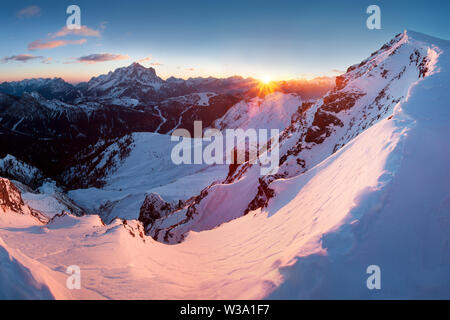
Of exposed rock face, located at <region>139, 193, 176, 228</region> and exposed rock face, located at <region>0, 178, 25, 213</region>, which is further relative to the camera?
exposed rock face, located at <region>139, 193, 176, 228</region>

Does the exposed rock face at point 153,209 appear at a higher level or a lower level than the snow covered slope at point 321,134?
lower

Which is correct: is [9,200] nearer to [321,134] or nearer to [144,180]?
[321,134]

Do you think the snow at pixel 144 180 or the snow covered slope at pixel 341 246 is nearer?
the snow covered slope at pixel 341 246

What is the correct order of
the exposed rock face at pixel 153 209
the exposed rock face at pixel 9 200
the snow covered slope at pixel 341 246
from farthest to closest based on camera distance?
the exposed rock face at pixel 153 209
the exposed rock face at pixel 9 200
the snow covered slope at pixel 341 246

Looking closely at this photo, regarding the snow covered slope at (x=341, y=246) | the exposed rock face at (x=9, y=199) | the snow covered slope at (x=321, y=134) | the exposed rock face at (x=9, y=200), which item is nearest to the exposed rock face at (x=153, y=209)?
the snow covered slope at (x=321, y=134)

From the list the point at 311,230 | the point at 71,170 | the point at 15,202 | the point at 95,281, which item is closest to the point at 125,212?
the point at 15,202

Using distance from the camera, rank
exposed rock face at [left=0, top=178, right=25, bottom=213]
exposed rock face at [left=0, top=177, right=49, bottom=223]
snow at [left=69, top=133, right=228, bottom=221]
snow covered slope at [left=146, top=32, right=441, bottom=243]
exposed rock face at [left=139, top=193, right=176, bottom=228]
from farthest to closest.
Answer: snow at [left=69, top=133, right=228, bottom=221] < exposed rock face at [left=139, top=193, right=176, bottom=228] < snow covered slope at [left=146, top=32, right=441, bottom=243] < exposed rock face at [left=0, top=178, right=25, bottom=213] < exposed rock face at [left=0, top=177, right=49, bottom=223]

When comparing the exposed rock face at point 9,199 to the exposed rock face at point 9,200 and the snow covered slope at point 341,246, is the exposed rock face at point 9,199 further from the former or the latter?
the snow covered slope at point 341,246

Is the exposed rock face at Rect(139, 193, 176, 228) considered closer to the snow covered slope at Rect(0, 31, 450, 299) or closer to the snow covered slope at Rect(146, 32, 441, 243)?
the snow covered slope at Rect(146, 32, 441, 243)

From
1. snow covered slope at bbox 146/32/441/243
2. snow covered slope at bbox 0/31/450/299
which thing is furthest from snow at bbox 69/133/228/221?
snow covered slope at bbox 0/31/450/299
